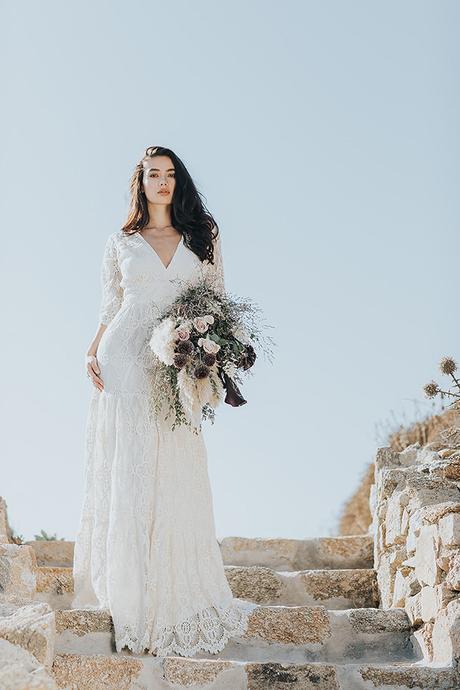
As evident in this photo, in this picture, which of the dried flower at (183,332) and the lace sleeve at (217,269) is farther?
the lace sleeve at (217,269)

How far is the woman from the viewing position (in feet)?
16.0

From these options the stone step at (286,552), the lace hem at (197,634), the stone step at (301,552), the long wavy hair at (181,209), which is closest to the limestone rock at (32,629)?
the lace hem at (197,634)

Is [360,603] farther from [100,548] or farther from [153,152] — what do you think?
[153,152]

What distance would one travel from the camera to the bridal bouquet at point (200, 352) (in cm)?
498

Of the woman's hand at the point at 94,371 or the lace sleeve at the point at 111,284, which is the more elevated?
the lace sleeve at the point at 111,284

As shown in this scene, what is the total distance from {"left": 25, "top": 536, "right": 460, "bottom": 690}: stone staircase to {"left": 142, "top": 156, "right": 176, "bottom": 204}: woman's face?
218cm

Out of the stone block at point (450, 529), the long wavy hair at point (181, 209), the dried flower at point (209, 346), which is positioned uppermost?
the long wavy hair at point (181, 209)

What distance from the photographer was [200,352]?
500 cm

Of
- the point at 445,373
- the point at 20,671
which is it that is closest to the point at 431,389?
the point at 445,373

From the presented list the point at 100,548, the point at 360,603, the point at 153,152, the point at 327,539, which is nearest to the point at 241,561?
the point at 327,539

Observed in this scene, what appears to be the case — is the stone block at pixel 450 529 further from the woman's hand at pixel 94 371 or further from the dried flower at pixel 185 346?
the woman's hand at pixel 94 371

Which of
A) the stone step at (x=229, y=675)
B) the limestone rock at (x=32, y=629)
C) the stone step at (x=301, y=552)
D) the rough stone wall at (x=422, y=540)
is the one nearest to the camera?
the limestone rock at (x=32, y=629)

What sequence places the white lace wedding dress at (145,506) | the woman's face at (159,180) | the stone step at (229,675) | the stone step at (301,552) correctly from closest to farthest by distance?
1. the stone step at (229,675)
2. the white lace wedding dress at (145,506)
3. the woman's face at (159,180)
4. the stone step at (301,552)

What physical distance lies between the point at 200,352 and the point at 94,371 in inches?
27.0
